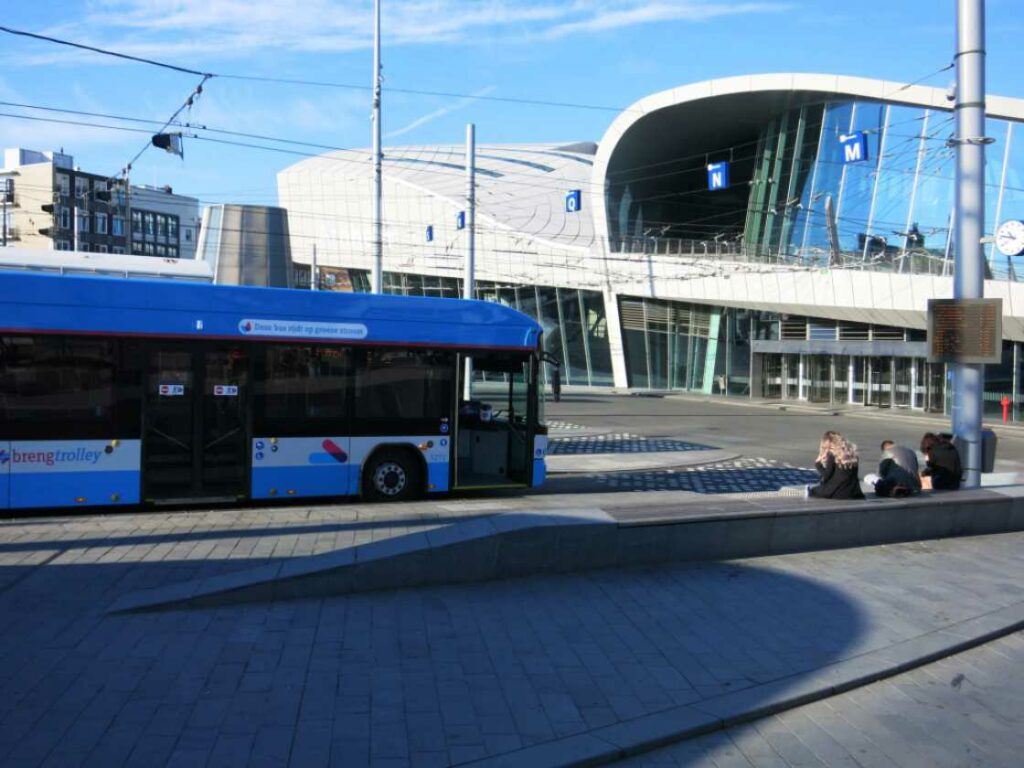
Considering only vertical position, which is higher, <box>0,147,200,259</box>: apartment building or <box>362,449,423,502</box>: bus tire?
<box>0,147,200,259</box>: apartment building

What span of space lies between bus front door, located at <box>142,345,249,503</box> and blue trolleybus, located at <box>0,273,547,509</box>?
0.02 m

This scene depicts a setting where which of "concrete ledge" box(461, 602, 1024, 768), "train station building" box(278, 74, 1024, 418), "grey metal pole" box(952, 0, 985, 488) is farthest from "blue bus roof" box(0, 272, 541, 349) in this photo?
"train station building" box(278, 74, 1024, 418)

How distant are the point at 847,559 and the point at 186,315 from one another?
8375mm

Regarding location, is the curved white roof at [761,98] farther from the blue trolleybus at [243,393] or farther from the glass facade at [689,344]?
the blue trolleybus at [243,393]

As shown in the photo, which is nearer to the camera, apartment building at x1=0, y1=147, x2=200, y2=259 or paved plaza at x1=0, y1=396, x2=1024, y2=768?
paved plaza at x1=0, y1=396, x2=1024, y2=768

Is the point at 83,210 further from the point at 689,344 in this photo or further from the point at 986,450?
the point at 986,450

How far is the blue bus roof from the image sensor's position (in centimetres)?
1101

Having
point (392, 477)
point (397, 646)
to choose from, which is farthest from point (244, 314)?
point (397, 646)

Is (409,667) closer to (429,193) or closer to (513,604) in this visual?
(513,604)

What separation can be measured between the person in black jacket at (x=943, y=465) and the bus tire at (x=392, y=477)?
22.4ft

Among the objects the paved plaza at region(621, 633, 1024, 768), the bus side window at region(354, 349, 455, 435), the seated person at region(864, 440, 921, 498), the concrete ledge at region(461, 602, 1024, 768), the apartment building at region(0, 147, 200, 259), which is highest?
the apartment building at region(0, 147, 200, 259)

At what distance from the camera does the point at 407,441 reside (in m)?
12.7

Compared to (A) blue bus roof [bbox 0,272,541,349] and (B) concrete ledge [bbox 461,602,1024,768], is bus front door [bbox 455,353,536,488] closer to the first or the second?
(A) blue bus roof [bbox 0,272,541,349]

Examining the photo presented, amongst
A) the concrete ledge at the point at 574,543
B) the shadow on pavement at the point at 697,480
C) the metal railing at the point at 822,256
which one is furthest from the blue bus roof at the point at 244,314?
the metal railing at the point at 822,256
